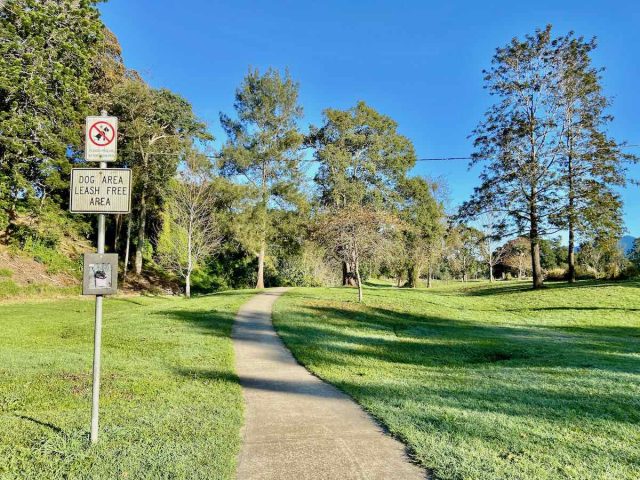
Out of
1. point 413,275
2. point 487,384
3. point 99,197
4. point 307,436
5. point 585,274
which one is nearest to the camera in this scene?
point 99,197

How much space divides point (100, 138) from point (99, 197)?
56 centimetres

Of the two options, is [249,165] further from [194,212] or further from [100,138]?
[100,138]

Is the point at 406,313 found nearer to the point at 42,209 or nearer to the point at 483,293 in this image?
the point at 483,293

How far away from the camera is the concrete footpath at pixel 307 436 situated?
3.41m

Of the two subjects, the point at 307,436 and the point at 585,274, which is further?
the point at 585,274

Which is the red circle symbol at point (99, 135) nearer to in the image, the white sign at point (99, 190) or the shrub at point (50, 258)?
the white sign at point (99, 190)

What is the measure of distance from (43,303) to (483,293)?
80.2 feet

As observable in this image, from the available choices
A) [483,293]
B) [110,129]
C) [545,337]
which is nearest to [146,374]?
[110,129]

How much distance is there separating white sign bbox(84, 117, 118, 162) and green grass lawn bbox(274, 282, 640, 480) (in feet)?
12.4

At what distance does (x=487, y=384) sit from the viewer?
6.30 meters

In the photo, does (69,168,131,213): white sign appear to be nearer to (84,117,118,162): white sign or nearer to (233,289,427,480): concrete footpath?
(84,117,118,162): white sign

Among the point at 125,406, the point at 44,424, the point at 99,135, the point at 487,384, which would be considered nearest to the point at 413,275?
the point at 487,384

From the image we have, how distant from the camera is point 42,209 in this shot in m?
22.7

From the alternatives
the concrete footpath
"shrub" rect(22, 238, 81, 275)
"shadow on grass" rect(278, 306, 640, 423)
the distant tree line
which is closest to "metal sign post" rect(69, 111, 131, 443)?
the concrete footpath
